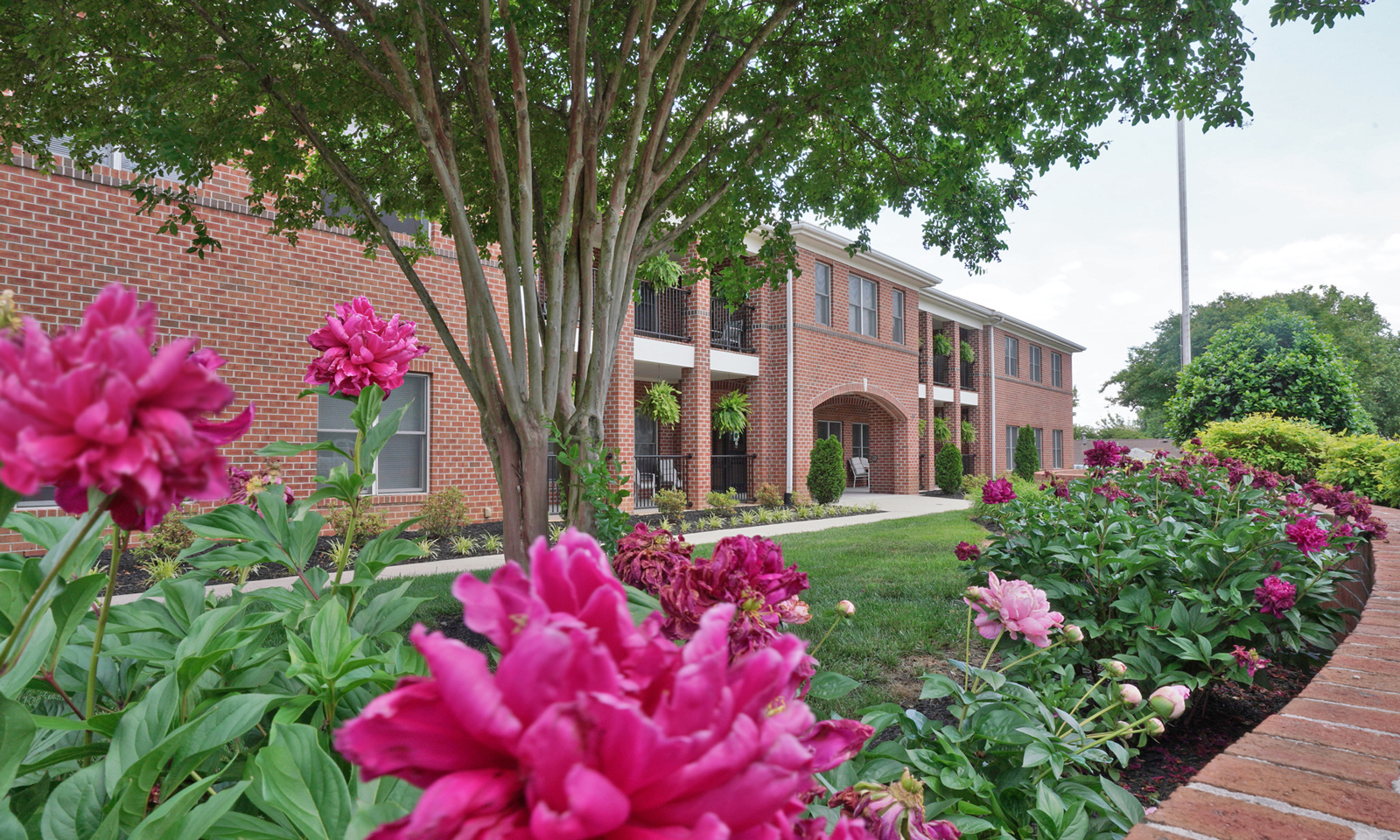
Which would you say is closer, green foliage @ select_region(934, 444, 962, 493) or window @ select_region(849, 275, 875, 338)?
window @ select_region(849, 275, 875, 338)

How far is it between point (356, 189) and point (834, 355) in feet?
42.4

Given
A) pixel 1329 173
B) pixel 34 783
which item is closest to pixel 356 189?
pixel 34 783

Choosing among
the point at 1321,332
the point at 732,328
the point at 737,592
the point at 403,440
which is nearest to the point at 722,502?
the point at 732,328

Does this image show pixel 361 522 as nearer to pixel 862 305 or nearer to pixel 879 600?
pixel 879 600

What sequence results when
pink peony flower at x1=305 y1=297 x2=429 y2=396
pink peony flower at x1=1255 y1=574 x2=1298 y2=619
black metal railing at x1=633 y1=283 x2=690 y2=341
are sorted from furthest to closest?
black metal railing at x1=633 y1=283 x2=690 y2=341 < pink peony flower at x1=1255 y1=574 x2=1298 y2=619 < pink peony flower at x1=305 y1=297 x2=429 y2=396

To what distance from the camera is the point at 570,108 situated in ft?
16.0

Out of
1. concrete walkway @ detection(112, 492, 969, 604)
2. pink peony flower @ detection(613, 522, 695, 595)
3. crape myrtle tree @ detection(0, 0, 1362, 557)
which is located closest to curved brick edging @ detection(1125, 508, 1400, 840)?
pink peony flower @ detection(613, 522, 695, 595)

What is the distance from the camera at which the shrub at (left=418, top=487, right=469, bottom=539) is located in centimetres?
883

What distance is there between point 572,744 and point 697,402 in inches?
516

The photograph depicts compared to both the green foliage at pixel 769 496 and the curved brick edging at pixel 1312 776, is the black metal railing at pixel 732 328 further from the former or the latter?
the curved brick edging at pixel 1312 776

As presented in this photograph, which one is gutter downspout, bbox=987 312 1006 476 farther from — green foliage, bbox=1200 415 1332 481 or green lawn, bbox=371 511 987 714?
green lawn, bbox=371 511 987 714

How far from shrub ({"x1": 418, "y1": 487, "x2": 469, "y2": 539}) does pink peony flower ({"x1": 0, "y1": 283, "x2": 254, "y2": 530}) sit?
8.82 metres

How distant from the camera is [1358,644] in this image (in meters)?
2.38

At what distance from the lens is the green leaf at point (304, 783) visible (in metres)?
0.79
